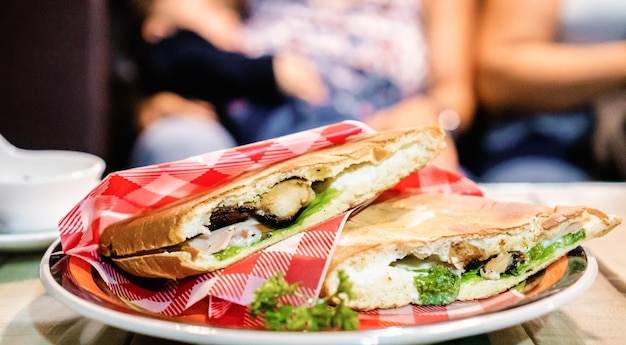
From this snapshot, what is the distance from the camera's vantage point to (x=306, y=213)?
0.84 metres

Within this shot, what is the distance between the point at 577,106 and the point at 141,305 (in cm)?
213

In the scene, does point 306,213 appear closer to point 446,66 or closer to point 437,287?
point 437,287

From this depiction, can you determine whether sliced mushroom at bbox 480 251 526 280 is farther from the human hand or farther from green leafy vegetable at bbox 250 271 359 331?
the human hand

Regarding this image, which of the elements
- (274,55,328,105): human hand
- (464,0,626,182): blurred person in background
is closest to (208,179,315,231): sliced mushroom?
(274,55,328,105): human hand

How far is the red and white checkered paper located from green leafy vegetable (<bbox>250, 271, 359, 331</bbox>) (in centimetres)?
3

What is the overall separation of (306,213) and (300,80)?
1.54 meters

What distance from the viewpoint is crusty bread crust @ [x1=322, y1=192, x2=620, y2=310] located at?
2.40ft

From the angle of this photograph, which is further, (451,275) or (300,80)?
(300,80)

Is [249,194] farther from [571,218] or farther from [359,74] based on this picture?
[359,74]

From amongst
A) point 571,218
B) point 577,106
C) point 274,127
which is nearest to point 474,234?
point 571,218

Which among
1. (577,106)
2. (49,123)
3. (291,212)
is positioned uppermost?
(291,212)

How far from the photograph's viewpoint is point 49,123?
2.18 metres

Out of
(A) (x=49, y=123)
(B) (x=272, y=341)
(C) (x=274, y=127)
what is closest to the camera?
(B) (x=272, y=341)

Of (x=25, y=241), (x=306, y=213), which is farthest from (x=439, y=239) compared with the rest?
(x=25, y=241)
